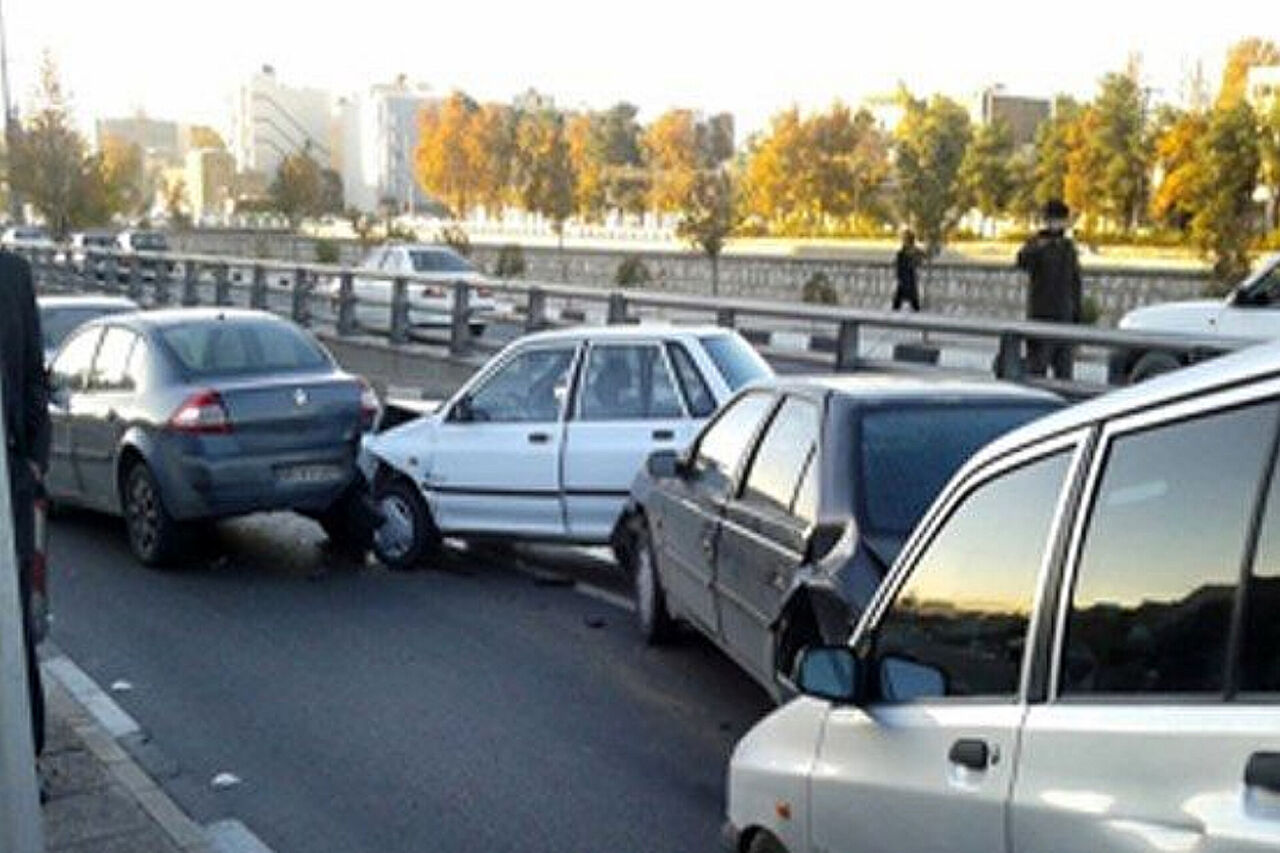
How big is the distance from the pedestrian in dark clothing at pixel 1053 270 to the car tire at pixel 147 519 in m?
8.24

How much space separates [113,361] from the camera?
11031mm

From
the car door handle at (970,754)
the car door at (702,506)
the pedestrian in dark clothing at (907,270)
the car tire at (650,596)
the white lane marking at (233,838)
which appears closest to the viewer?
the car door handle at (970,754)

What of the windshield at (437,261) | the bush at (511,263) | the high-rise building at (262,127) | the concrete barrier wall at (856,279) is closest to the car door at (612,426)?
the concrete barrier wall at (856,279)

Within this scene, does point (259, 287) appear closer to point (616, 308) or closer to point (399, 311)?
point (399, 311)

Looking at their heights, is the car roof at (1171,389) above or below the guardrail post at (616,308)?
above

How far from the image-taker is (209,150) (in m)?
166

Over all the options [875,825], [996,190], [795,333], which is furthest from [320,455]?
[996,190]

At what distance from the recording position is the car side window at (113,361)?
10.8m

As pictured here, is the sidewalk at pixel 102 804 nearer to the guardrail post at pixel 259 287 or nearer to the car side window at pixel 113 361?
the car side window at pixel 113 361

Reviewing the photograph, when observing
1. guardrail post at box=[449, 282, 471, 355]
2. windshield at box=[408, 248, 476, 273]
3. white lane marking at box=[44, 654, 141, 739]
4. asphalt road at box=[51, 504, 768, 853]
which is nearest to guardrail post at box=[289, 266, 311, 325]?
guardrail post at box=[449, 282, 471, 355]

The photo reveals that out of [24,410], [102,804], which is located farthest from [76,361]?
[102,804]

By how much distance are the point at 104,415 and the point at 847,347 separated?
5.99 metres

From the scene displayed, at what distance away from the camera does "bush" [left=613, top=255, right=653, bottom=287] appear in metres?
40.6

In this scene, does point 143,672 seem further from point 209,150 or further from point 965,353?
point 209,150
